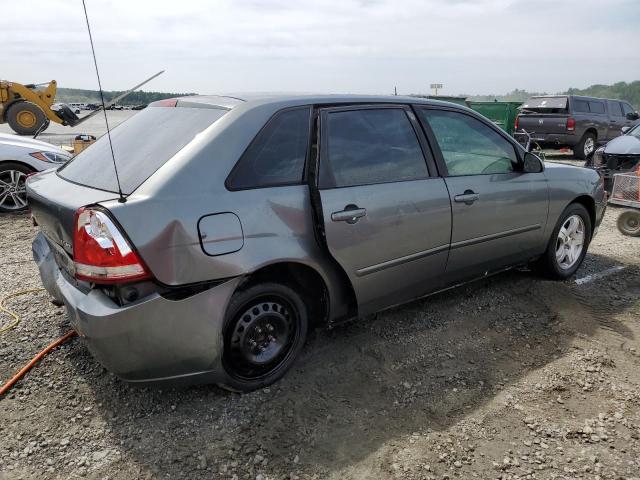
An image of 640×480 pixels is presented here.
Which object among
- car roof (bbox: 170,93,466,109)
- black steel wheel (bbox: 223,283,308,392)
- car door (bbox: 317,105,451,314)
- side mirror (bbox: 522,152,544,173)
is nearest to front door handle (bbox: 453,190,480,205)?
car door (bbox: 317,105,451,314)

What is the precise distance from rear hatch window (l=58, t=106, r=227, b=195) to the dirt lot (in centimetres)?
117

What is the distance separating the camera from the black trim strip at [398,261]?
3006 millimetres

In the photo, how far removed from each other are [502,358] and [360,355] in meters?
0.93

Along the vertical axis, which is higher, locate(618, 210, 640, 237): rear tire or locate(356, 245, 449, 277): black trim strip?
locate(356, 245, 449, 277): black trim strip

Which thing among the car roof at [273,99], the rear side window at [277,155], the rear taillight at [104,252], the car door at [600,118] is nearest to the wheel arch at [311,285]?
the rear side window at [277,155]

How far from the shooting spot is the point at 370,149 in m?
3.12

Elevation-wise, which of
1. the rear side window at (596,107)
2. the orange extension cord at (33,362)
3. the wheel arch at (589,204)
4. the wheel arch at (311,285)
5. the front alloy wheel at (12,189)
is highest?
the rear side window at (596,107)

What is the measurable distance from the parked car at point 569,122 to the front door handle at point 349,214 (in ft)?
39.7

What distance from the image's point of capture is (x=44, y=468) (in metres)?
2.26

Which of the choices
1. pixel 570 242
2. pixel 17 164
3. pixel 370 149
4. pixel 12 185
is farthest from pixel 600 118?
pixel 12 185

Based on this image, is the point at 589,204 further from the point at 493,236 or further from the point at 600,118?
the point at 600,118

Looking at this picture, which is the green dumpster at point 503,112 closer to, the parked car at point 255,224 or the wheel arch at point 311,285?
the parked car at point 255,224

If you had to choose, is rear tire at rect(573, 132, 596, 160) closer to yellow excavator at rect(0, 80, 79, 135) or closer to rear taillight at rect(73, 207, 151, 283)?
rear taillight at rect(73, 207, 151, 283)

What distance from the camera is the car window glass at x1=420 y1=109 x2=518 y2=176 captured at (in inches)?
139
